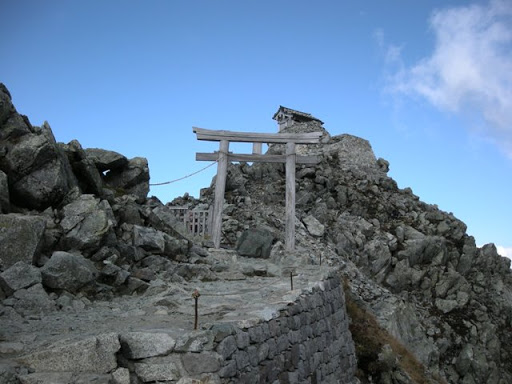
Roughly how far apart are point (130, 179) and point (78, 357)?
1017cm

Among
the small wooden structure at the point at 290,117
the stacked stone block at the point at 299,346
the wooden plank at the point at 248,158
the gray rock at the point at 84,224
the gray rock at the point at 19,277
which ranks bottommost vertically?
the stacked stone block at the point at 299,346

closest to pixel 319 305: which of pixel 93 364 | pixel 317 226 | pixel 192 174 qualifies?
pixel 93 364

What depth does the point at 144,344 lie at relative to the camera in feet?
15.9

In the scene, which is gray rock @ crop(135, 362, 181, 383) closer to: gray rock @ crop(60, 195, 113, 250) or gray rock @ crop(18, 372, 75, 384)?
gray rock @ crop(18, 372, 75, 384)

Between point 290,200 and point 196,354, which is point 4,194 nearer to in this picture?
point 196,354

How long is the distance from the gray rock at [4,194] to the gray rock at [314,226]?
48.9 feet

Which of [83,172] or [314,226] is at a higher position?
[83,172]

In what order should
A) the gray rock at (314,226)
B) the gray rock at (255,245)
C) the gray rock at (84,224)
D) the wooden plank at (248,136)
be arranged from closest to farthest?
the gray rock at (84,224) → the gray rock at (255,245) → the wooden plank at (248,136) → the gray rock at (314,226)

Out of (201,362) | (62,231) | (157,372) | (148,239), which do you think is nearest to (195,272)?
(148,239)

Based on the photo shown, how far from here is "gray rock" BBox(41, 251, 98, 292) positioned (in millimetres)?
7566

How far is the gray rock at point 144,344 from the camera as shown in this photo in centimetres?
477

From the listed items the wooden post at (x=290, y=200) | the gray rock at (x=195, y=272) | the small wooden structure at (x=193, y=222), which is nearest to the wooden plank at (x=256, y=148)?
the wooden post at (x=290, y=200)

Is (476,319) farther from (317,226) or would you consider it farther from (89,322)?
(89,322)

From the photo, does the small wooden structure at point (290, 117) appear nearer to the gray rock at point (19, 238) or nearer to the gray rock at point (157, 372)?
the gray rock at point (19, 238)
